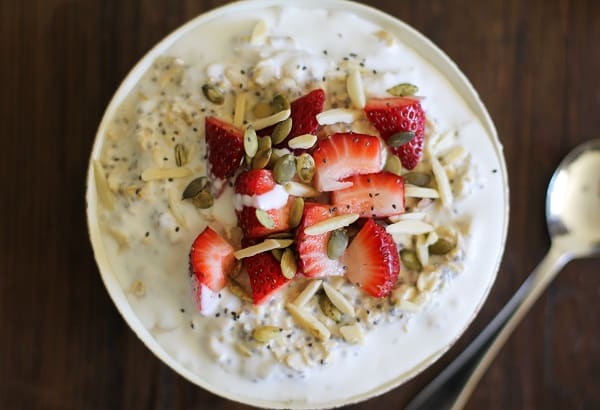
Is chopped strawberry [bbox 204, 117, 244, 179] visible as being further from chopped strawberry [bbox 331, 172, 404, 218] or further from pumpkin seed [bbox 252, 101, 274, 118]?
chopped strawberry [bbox 331, 172, 404, 218]

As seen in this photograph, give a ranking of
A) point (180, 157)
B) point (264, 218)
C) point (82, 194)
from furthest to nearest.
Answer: point (82, 194) < point (180, 157) < point (264, 218)

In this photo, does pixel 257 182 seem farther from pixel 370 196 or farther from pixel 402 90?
A: pixel 402 90

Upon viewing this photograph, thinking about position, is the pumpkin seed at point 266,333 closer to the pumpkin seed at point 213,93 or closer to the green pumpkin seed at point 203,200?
the green pumpkin seed at point 203,200

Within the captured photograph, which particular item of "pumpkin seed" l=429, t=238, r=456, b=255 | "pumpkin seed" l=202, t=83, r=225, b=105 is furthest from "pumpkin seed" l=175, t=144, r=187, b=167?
"pumpkin seed" l=429, t=238, r=456, b=255

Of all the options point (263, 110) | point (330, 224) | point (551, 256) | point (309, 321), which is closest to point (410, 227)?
point (330, 224)

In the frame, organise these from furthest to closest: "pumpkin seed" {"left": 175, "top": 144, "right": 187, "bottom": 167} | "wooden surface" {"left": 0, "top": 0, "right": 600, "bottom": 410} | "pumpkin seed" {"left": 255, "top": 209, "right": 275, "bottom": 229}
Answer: "wooden surface" {"left": 0, "top": 0, "right": 600, "bottom": 410} < "pumpkin seed" {"left": 175, "top": 144, "right": 187, "bottom": 167} < "pumpkin seed" {"left": 255, "top": 209, "right": 275, "bottom": 229}
